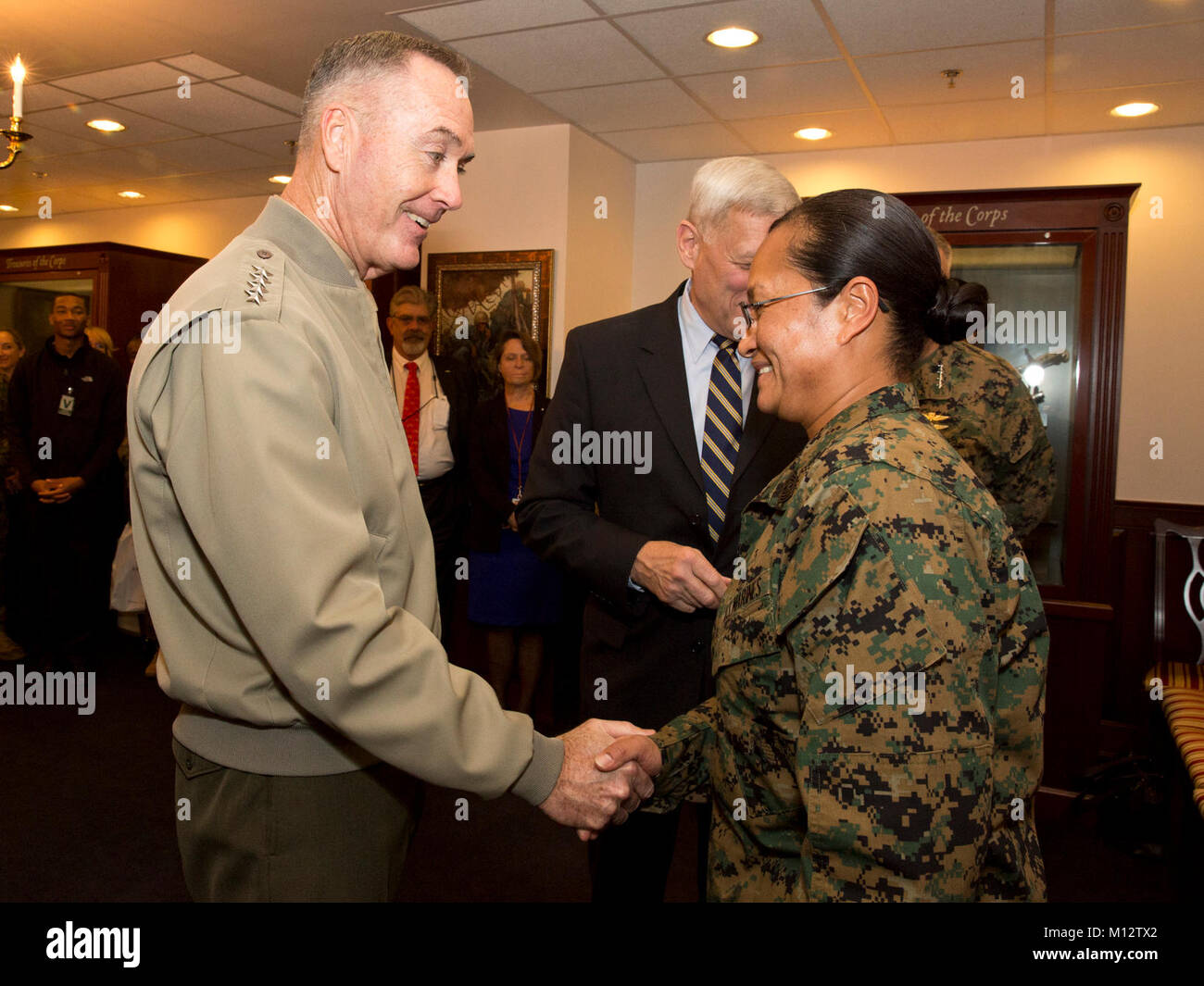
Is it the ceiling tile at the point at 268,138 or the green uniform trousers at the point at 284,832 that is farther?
the ceiling tile at the point at 268,138

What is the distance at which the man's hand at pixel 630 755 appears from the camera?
1395 millimetres

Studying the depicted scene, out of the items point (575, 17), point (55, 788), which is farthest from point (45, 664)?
point (575, 17)

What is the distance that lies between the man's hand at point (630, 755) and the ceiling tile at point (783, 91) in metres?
3.83

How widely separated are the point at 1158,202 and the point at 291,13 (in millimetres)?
4631

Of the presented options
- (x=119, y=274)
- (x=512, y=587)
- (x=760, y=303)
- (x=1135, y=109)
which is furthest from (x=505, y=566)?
(x=119, y=274)

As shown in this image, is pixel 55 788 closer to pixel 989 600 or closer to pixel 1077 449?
pixel 989 600

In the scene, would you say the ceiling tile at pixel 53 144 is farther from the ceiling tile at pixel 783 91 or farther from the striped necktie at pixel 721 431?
the striped necktie at pixel 721 431

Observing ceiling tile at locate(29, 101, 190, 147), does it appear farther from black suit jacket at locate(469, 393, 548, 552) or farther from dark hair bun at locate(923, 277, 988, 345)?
dark hair bun at locate(923, 277, 988, 345)

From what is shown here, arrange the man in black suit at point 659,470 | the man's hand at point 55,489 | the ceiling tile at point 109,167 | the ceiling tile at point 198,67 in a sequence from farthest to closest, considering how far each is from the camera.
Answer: the ceiling tile at point 109,167 < the man's hand at point 55,489 < the ceiling tile at point 198,67 < the man in black suit at point 659,470

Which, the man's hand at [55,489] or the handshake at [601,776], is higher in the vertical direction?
the man's hand at [55,489]

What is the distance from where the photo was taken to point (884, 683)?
3.32 ft

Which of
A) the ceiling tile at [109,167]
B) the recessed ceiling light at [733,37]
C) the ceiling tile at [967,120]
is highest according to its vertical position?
the ceiling tile at [109,167]

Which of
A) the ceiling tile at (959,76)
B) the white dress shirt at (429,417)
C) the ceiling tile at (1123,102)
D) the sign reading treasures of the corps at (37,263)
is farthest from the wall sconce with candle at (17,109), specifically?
the sign reading treasures of the corps at (37,263)

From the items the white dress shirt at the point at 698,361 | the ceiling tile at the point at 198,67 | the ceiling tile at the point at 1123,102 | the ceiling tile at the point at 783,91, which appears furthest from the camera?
the ceiling tile at the point at 198,67
